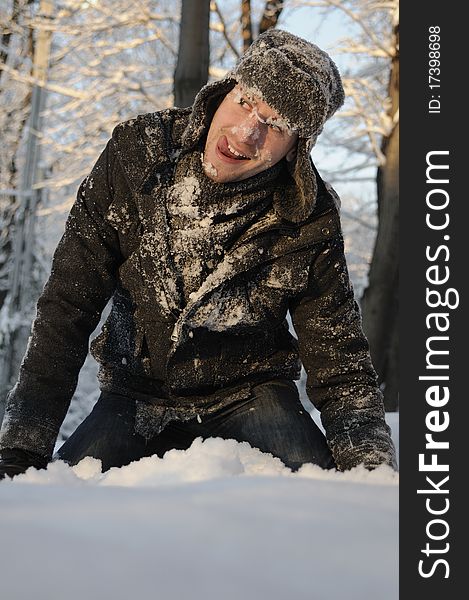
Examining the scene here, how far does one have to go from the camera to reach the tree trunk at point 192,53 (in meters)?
5.63

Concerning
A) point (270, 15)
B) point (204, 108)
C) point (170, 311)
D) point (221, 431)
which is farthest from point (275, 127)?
point (270, 15)

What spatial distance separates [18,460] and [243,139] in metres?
1.03

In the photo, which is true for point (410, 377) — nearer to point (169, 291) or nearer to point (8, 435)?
point (169, 291)

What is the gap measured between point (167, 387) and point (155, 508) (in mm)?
1302

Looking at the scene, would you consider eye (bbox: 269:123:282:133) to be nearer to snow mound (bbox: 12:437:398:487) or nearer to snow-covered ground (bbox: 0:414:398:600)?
snow mound (bbox: 12:437:398:487)

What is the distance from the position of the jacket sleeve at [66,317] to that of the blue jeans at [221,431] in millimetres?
182

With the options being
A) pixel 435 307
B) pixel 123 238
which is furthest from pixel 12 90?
pixel 435 307

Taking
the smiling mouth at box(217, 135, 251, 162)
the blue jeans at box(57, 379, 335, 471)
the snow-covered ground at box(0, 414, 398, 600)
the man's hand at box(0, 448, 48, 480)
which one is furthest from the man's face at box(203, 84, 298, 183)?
the snow-covered ground at box(0, 414, 398, 600)

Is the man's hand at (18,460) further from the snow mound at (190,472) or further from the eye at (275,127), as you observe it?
the eye at (275,127)

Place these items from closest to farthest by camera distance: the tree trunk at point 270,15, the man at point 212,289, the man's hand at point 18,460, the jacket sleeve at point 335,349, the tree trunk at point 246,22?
the man's hand at point 18,460, the man at point 212,289, the jacket sleeve at point 335,349, the tree trunk at point 246,22, the tree trunk at point 270,15

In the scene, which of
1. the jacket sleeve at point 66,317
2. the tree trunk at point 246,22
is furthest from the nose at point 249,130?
the tree trunk at point 246,22

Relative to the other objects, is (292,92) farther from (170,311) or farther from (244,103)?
(170,311)

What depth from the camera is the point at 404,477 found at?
1409 mm

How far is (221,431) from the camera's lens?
2473mm
